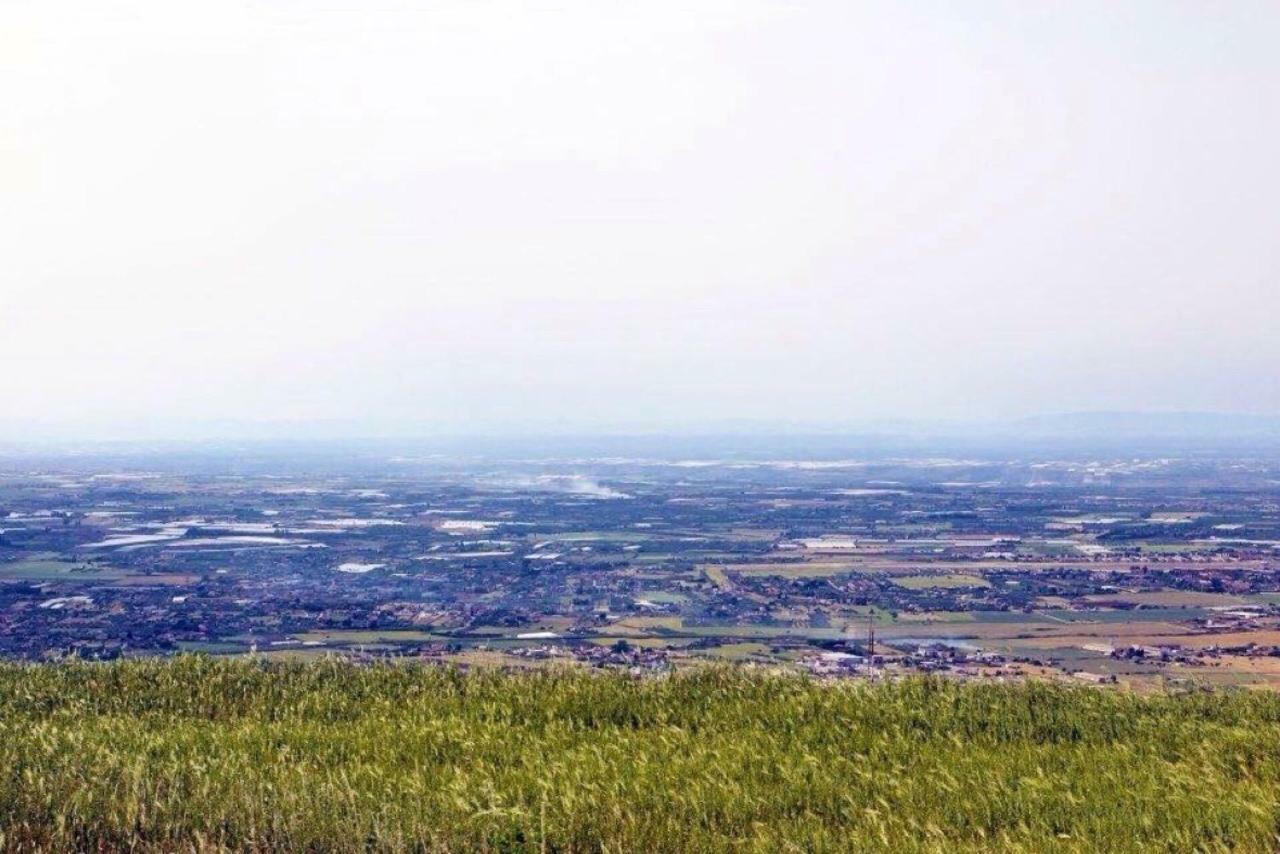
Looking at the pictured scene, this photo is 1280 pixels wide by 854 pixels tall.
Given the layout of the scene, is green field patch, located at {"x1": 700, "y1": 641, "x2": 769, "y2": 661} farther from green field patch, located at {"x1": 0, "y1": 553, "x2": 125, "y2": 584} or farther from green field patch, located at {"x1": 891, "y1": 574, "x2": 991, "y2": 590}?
green field patch, located at {"x1": 0, "y1": 553, "x2": 125, "y2": 584}

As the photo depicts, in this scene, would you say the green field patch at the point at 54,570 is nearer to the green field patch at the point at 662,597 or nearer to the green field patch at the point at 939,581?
the green field patch at the point at 662,597

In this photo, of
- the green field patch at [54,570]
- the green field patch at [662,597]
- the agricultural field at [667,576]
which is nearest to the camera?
the agricultural field at [667,576]

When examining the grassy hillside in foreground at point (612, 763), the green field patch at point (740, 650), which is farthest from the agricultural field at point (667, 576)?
the grassy hillside in foreground at point (612, 763)

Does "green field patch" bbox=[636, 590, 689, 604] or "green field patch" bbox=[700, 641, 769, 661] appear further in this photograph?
"green field patch" bbox=[636, 590, 689, 604]

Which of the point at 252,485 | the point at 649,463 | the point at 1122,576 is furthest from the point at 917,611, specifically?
the point at 649,463

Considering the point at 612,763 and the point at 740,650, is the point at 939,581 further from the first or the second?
the point at 612,763

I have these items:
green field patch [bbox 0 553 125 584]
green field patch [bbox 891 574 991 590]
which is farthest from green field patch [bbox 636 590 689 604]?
green field patch [bbox 0 553 125 584]

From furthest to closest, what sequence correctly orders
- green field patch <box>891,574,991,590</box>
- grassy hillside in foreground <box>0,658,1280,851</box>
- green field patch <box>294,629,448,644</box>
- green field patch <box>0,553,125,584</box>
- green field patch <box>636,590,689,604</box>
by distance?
1. green field patch <box>0,553,125,584</box>
2. green field patch <box>891,574,991,590</box>
3. green field patch <box>636,590,689,604</box>
4. green field patch <box>294,629,448,644</box>
5. grassy hillside in foreground <box>0,658,1280,851</box>

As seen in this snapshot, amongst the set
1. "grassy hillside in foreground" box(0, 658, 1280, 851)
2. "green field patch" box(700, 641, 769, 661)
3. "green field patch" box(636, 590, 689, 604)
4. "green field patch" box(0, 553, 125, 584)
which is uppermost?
"grassy hillside in foreground" box(0, 658, 1280, 851)

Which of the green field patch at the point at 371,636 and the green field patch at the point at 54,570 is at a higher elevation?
the green field patch at the point at 371,636
